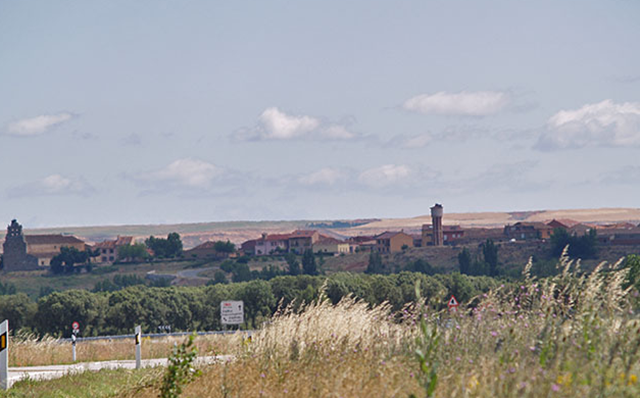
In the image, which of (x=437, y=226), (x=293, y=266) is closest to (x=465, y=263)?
(x=293, y=266)

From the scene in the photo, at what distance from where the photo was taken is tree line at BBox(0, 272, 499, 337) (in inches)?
3135

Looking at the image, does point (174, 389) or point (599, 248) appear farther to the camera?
point (599, 248)

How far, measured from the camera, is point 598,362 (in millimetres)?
8789

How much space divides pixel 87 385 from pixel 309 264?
137 m

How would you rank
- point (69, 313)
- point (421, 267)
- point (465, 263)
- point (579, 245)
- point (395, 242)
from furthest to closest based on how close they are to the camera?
point (395, 242), point (579, 245), point (421, 267), point (465, 263), point (69, 313)

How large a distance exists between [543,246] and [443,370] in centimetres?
14721

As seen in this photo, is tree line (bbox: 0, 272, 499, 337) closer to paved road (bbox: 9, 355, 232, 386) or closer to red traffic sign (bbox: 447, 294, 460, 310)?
red traffic sign (bbox: 447, 294, 460, 310)

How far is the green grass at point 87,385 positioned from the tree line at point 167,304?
58976 mm

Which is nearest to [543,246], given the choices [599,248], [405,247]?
[599,248]

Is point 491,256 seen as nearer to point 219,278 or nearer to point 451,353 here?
point 219,278

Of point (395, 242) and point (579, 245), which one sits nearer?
point (579, 245)

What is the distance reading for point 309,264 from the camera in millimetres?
153125

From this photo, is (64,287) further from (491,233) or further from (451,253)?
(491,233)

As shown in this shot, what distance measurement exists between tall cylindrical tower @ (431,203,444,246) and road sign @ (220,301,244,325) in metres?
148
